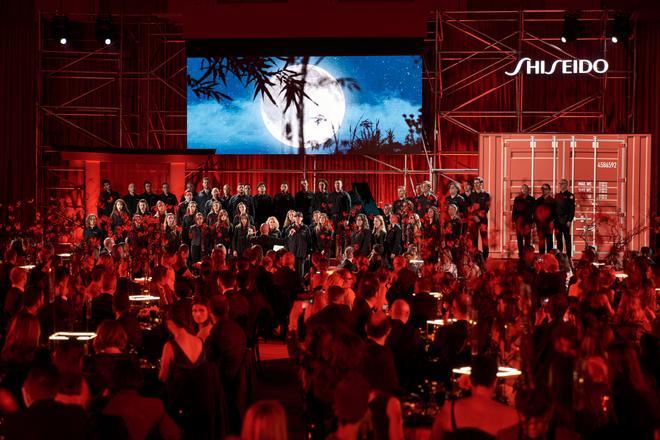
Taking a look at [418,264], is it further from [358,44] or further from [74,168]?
[74,168]

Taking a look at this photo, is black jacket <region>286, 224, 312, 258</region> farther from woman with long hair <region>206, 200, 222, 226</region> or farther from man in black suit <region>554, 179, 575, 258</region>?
man in black suit <region>554, 179, 575, 258</region>

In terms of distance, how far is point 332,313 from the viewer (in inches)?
298

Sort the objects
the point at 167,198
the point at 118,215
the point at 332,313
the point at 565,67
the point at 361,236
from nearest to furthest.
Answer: the point at 332,313, the point at 361,236, the point at 118,215, the point at 167,198, the point at 565,67

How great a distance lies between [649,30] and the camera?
25562 millimetres

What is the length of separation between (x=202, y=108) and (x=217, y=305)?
19.6m

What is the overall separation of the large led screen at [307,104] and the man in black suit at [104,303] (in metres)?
17.3

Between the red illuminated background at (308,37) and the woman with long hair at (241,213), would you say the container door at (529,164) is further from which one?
the woman with long hair at (241,213)

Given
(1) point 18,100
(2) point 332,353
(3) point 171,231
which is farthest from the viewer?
(1) point 18,100

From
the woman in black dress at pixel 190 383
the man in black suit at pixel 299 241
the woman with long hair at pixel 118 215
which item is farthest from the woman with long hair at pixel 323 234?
the woman in black dress at pixel 190 383

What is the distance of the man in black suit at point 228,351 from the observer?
723 cm

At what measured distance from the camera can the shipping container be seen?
23062 mm

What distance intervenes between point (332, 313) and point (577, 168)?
1675 cm

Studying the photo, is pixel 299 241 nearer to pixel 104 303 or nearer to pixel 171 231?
pixel 171 231

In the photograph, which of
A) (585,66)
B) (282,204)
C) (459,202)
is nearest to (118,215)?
(282,204)
